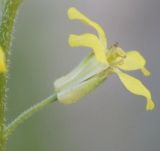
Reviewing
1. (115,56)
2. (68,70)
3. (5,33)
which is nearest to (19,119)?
(5,33)

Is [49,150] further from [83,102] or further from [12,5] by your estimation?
[12,5]

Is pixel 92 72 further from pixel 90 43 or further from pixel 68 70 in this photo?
pixel 68 70

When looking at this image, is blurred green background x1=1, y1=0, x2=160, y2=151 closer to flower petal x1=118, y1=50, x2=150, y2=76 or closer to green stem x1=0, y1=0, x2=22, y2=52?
flower petal x1=118, y1=50, x2=150, y2=76

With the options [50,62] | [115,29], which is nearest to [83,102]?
[50,62]

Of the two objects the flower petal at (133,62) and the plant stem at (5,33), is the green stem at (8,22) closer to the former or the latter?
the plant stem at (5,33)

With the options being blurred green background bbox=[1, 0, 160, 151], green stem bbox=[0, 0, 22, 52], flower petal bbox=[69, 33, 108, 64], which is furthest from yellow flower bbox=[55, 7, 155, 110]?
blurred green background bbox=[1, 0, 160, 151]
